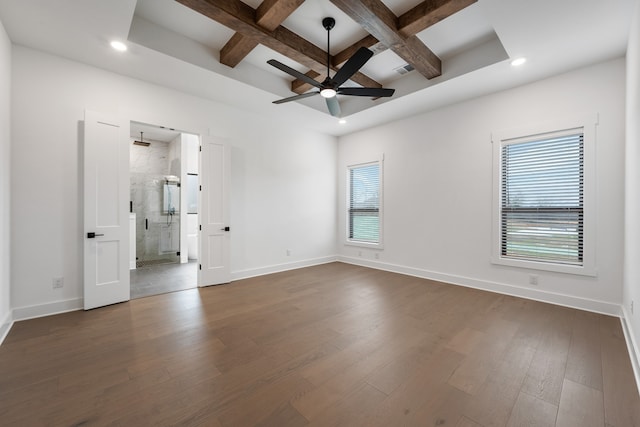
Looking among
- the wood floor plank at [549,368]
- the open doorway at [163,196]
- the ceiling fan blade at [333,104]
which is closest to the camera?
the wood floor plank at [549,368]

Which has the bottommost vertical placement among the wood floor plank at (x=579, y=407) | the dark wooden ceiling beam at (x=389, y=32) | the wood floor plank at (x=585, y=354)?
the wood floor plank at (x=579, y=407)

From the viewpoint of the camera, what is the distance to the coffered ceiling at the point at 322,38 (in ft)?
8.10

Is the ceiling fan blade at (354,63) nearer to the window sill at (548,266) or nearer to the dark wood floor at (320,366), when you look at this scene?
the dark wood floor at (320,366)

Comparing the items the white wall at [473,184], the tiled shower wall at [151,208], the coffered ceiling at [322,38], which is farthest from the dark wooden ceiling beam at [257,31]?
the tiled shower wall at [151,208]

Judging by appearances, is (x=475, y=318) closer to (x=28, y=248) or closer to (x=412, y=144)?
(x=412, y=144)

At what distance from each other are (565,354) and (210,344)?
3.07 metres

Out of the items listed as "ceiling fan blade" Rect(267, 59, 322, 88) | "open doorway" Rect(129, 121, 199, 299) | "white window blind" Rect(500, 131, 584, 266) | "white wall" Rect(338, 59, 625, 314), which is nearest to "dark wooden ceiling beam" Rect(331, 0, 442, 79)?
"ceiling fan blade" Rect(267, 59, 322, 88)

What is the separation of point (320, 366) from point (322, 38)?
3.57 meters

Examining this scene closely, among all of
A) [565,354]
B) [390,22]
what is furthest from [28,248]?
[565,354]

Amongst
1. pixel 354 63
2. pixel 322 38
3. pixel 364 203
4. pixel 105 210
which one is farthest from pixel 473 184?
pixel 105 210

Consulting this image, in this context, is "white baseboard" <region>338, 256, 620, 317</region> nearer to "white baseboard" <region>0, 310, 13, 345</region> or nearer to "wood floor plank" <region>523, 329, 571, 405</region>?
"wood floor plank" <region>523, 329, 571, 405</region>

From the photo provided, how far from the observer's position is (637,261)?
2.14 metres

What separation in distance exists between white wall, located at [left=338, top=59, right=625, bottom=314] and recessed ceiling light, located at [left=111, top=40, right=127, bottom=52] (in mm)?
4275

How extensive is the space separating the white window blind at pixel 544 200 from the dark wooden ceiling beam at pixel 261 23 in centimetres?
347
